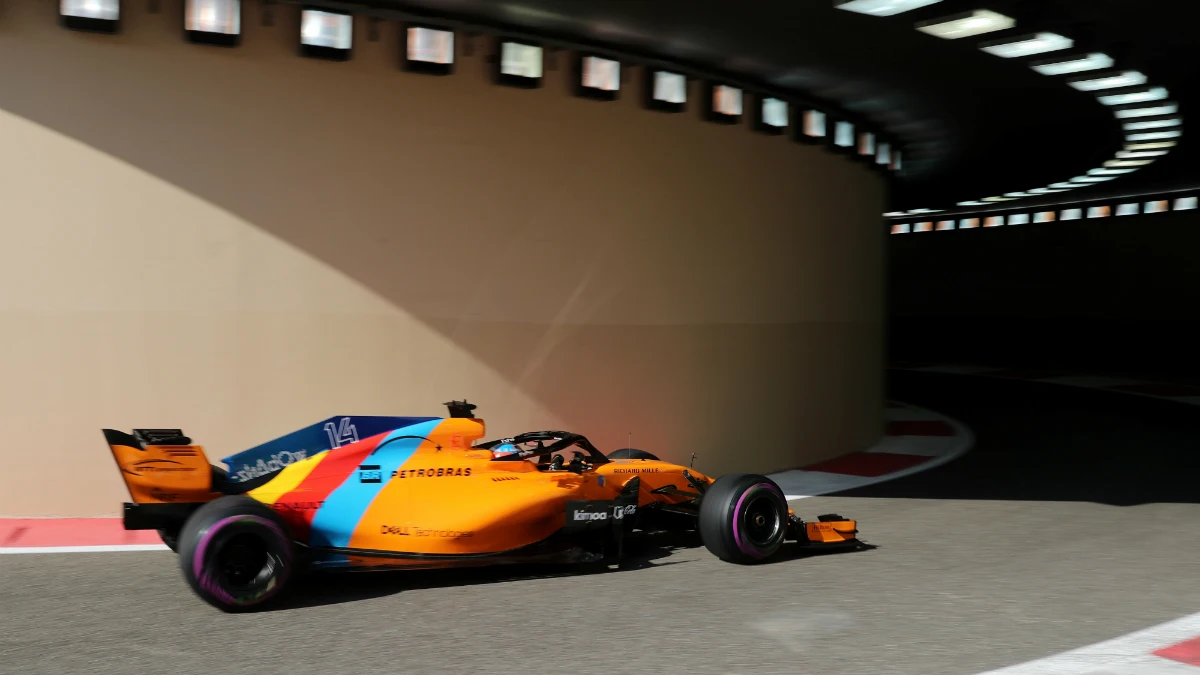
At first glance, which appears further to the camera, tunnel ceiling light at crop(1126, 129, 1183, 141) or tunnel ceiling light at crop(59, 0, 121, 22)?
tunnel ceiling light at crop(1126, 129, 1183, 141)

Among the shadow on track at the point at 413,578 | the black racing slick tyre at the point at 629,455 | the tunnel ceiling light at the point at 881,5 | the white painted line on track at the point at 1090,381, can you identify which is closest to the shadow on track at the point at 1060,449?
the white painted line on track at the point at 1090,381

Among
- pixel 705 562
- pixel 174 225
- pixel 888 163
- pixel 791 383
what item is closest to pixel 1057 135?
pixel 888 163

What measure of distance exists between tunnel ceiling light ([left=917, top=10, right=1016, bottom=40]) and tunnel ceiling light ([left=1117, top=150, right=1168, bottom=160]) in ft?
26.1

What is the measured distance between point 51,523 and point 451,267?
3.37m

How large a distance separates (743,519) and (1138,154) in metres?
11.8

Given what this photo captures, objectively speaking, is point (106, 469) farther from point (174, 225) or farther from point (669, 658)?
point (669, 658)

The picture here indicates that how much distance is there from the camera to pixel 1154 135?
14.1 m

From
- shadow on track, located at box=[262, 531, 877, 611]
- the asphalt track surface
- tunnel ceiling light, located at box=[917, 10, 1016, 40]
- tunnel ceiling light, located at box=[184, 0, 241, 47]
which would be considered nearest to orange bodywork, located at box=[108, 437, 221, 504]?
the asphalt track surface

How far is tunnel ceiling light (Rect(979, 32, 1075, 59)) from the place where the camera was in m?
8.70

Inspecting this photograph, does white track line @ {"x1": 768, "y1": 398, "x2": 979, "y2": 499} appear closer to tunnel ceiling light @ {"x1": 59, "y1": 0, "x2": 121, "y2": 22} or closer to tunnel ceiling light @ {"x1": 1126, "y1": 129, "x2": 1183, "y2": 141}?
tunnel ceiling light @ {"x1": 1126, "y1": 129, "x2": 1183, "y2": 141}

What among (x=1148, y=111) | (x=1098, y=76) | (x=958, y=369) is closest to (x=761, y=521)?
(x=1098, y=76)

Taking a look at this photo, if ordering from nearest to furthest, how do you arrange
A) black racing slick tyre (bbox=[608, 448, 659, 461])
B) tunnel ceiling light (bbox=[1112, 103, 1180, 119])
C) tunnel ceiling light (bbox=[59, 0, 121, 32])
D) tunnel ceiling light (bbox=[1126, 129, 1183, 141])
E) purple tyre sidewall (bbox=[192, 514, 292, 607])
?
purple tyre sidewall (bbox=[192, 514, 292, 607]), tunnel ceiling light (bbox=[59, 0, 121, 32]), black racing slick tyre (bbox=[608, 448, 659, 461]), tunnel ceiling light (bbox=[1112, 103, 1180, 119]), tunnel ceiling light (bbox=[1126, 129, 1183, 141])

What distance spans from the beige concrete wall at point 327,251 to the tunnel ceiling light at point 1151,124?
597 cm

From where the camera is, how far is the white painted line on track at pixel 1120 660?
15.0 ft
